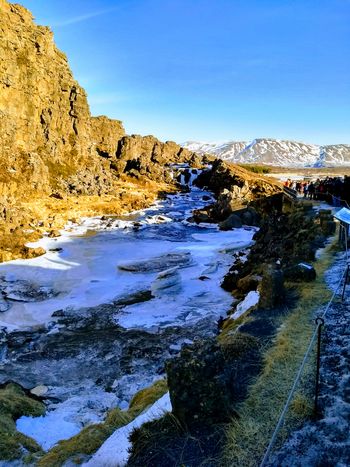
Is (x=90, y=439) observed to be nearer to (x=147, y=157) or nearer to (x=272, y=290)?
(x=272, y=290)

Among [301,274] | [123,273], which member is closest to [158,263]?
[123,273]

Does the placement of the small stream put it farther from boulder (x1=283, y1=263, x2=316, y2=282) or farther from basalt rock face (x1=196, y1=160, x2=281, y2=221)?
basalt rock face (x1=196, y1=160, x2=281, y2=221)

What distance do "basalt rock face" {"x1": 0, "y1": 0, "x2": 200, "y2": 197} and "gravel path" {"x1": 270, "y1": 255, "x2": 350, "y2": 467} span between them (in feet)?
163

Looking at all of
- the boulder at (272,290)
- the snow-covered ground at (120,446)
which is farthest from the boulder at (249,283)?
the snow-covered ground at (120,446)

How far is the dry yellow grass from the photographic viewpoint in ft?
18.8

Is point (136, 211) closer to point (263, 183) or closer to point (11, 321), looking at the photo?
point (263, 183)

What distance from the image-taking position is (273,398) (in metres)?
6.96

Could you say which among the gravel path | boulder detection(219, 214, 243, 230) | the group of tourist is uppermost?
the group of tourist

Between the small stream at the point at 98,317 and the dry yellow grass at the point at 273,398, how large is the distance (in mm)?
5041

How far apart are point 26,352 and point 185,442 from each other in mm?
10838

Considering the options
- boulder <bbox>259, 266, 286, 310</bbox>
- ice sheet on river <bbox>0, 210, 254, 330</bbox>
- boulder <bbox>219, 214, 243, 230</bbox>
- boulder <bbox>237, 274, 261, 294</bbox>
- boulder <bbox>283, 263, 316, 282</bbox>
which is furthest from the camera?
boulder <bbox>219, 214, 243, 230</bbox>

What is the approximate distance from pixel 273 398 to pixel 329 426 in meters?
1.05

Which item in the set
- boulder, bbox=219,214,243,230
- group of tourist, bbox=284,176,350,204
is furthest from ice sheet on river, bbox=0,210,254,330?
group of tourist, bbox=284,176,350,204

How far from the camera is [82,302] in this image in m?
20.3
